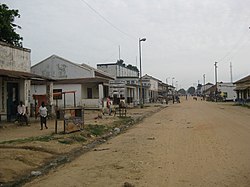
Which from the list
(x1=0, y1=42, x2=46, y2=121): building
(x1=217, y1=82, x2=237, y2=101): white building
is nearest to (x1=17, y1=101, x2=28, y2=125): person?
(x1=0, y1=42, x2=46, y2=121): building

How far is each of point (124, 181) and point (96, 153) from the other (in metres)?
4.57

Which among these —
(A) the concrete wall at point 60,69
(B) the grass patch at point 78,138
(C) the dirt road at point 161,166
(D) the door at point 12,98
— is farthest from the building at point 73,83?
(C) the dirt road at point 161,166

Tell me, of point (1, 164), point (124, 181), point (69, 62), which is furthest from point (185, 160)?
point (69, 62)

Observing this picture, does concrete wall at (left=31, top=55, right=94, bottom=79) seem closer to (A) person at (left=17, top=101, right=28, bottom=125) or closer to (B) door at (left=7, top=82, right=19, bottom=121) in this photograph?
(B) door at (left=7, top=82, right=19, bottom=121)

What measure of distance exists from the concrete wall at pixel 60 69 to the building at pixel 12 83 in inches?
753

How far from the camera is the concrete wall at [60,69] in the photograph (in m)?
42.9

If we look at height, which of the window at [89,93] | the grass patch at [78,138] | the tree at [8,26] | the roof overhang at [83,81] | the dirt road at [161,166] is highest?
the tree at [8,26]

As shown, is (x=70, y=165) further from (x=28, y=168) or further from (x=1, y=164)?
(x=1, y=164)

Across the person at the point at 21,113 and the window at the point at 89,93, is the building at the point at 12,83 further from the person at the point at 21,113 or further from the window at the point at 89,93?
the window at the point at 89,93

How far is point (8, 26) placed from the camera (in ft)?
113

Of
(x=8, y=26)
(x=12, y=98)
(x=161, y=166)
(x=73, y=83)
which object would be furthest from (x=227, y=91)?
(x=161, y=166)

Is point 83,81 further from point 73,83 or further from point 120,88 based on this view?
point 120,88

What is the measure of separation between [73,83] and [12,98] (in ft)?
56.5

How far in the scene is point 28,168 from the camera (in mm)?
9250
